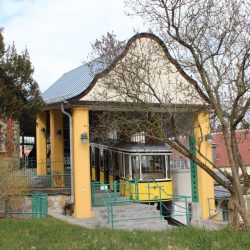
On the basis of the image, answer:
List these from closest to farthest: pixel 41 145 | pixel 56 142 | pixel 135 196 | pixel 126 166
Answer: pixel 135 196 → pixel 126 166 → pixel 56 142 → pixel 41 145

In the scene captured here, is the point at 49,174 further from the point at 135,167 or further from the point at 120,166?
the point at 135,167

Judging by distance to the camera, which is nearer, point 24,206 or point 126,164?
point 24,206

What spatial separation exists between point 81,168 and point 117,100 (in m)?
4.47

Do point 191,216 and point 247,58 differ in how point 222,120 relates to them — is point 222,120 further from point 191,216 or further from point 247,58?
point 191,216

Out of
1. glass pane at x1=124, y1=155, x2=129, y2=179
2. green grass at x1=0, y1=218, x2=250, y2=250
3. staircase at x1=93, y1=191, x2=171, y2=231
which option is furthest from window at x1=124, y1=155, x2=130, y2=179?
green grass at x1=0, y1=218, x2=250, y2=250

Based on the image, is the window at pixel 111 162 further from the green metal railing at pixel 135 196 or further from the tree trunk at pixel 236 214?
the tree trunk at pixel 236 214

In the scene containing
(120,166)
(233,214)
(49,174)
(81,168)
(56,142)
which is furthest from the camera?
(56,142)

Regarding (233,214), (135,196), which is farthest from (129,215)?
(233,214)

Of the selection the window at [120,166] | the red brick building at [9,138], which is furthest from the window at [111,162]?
the red brick building at [9,138]

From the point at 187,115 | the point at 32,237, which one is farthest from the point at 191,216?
the point at 32,237

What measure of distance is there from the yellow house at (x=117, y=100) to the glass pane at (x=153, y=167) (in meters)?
1.63

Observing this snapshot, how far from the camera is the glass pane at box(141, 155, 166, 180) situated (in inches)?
890

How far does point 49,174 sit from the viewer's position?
2533 cm

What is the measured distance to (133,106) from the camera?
1384 centimetres
